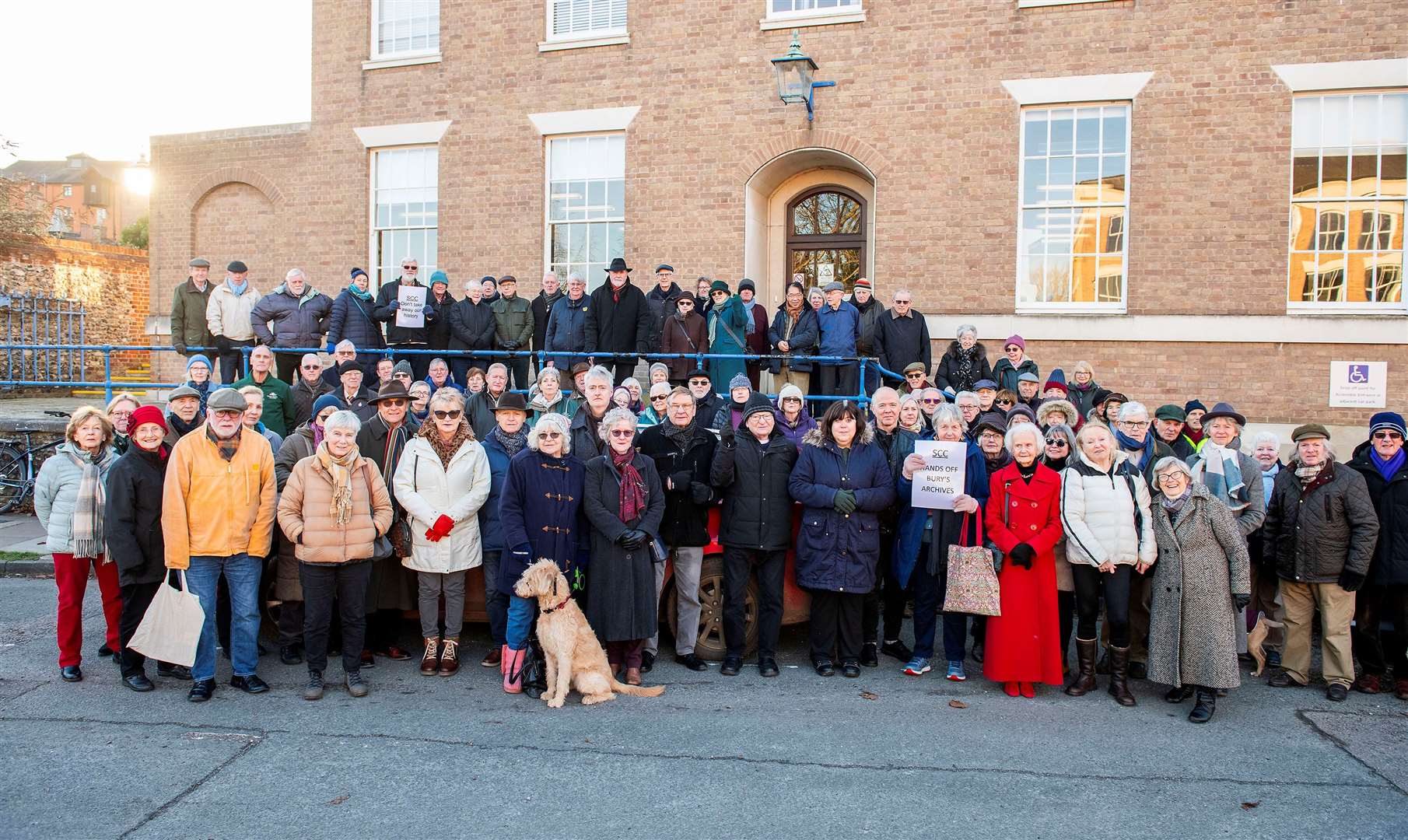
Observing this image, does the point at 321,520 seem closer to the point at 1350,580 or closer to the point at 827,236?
the point at 1350,580

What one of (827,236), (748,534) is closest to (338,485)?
(748,534)

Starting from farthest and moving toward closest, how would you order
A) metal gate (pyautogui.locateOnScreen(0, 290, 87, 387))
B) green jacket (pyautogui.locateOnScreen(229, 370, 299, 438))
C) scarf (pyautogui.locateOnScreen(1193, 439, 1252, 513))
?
1. metal gate (pyautogui.locateOnScreen(0, 290, 87, 387))
2. green jacket (pyautogui.locateOnScreen(229, 370, 299, 438))
3. scarf (pyautogui.locateOnScreen(1193, 439, 1252, 513))

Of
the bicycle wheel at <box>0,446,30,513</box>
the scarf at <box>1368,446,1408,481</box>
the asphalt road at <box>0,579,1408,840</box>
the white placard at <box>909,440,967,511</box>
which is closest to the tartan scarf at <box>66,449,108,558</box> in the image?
the asphalt road at <box>0,579,1408,840</box>

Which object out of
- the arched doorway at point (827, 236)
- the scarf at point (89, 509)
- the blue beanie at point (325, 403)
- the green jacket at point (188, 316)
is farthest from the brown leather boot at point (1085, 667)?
the green jacket at point (188, 316)

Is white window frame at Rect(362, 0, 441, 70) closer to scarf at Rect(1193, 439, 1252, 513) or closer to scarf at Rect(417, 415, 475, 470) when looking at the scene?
scarf at Rect(417, 415, 475, 470)

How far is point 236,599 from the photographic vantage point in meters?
6.35

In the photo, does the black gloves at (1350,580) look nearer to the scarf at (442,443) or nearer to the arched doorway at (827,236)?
the scarf at (442,443)

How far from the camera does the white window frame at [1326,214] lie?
38.5 ft

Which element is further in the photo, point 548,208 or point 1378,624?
point 548,208

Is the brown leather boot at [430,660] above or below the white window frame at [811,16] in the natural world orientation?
below

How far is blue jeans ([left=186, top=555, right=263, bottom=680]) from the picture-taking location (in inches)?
245

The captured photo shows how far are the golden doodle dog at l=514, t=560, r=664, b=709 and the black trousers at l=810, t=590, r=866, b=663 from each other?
1.53m

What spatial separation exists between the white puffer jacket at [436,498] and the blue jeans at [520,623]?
1.90 ft

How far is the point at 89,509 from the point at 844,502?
16.2ft
